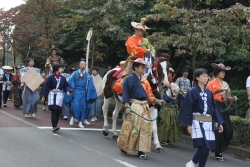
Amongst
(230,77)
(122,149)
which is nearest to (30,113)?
(122,149)

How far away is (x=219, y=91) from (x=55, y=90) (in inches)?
176

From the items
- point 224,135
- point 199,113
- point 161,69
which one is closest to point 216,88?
point 224,135

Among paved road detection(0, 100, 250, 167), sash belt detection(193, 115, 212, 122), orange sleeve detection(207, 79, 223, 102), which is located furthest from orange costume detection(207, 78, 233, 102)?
sash belt detection(193, 115, 212, 122)

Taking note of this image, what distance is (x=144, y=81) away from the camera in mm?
8648

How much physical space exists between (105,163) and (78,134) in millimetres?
3656

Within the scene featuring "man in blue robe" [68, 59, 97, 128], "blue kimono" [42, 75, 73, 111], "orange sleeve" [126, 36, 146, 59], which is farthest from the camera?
"man in blue robe" [68, 59, 97, 128]

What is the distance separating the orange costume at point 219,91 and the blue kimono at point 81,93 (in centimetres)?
501

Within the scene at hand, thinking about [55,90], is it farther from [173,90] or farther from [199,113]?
[199,113]

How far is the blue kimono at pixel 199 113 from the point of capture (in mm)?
6840

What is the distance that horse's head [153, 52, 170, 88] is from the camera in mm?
9570

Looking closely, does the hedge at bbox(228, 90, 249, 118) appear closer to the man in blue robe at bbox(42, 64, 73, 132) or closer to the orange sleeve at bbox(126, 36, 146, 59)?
the orange sleeve at bbox(126, 36, 146, 59)

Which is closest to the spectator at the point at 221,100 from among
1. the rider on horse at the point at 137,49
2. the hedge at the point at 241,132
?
the hedge at the point at 241,132

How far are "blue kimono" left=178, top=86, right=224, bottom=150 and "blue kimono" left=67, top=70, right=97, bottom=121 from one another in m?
6.54

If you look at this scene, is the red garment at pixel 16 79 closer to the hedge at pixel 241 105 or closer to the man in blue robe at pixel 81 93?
the man in blue robe at pixel 81 93
